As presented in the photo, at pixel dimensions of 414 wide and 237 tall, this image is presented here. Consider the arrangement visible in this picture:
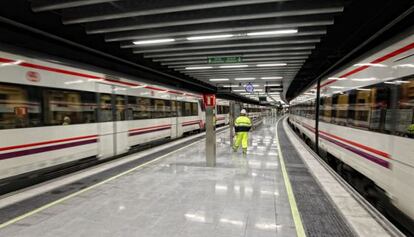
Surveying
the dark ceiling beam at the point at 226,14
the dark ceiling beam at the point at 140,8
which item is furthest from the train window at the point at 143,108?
the dark ceiling beam at the point at 140,8

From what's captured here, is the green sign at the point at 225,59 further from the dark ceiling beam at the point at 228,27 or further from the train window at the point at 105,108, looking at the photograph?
the train window at the point at 105,108

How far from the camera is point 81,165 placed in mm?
7293

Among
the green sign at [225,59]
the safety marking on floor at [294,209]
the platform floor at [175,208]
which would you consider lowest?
the platform floor at [175,208]

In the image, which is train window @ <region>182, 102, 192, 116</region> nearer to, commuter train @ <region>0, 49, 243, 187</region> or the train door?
commuter train @ <region>0, 49, 243, 187</region>

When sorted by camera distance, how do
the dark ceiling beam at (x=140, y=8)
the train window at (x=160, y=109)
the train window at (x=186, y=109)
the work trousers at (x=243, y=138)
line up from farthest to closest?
the train window at (x=186, y=109), the train window at (x=160, y=109), the work trousers at (x=243, y=138), the dark ceiling beam at (x=140, y=8)

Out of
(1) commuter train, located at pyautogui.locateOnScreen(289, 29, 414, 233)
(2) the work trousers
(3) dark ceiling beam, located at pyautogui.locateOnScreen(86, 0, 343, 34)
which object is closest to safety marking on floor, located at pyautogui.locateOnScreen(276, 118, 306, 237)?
(1) commuter train, located at pyautogui.locateOnScreen(289, 29, 414, 233)

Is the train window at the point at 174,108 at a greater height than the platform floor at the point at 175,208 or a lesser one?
greater

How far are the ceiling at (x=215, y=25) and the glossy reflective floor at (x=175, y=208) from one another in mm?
3861

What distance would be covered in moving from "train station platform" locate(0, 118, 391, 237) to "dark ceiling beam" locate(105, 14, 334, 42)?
3.85m

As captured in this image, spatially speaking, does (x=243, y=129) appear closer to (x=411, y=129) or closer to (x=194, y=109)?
(x=411, y=129)

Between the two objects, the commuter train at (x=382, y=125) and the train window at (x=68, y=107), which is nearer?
the commuter train at (x=382, y=125)

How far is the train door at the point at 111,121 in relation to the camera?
7.83m

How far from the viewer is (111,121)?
8281mm

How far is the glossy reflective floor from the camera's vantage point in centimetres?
349
